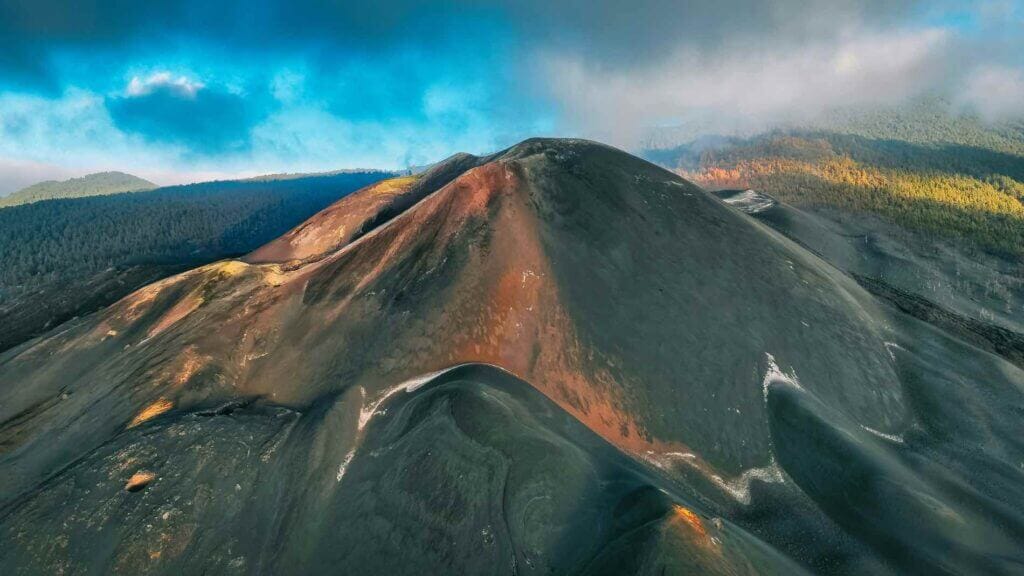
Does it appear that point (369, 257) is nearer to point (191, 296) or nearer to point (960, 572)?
point (191, 296)

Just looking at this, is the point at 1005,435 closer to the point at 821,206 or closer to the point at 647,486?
the point at 647,486

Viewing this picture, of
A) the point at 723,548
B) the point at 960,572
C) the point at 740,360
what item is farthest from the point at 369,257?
the point at 960,572

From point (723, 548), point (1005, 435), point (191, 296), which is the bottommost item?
point (1005, 435)

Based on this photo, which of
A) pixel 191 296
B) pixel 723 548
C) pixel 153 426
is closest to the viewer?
pixel 723 548

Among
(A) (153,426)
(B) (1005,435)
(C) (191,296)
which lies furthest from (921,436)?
(C) (191,296)

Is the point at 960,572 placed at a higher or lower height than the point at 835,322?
lower

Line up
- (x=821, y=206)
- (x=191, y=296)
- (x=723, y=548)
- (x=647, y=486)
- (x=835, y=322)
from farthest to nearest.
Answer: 1. (x=821, y=206)
2. (x=191, y=296)
3. (x=835, y=322)
4. (x=647, y=486)
5. (x=723, y=548)

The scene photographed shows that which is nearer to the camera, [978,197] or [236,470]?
[236,470]
